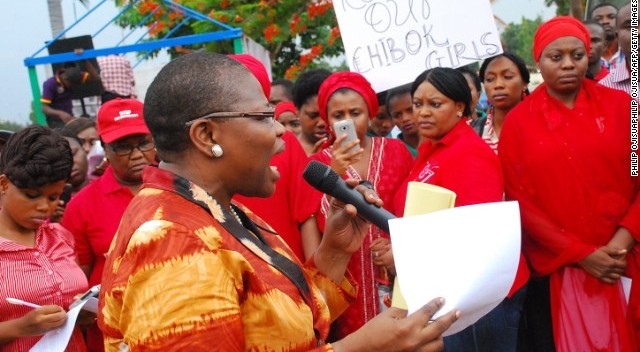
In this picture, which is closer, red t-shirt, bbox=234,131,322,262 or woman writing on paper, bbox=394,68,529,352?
woman writing on paper, bbox=394,68,529,352

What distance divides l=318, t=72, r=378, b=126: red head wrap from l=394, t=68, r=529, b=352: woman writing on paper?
0.95ft

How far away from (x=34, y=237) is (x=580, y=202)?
99.9 inches

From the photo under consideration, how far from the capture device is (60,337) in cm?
280

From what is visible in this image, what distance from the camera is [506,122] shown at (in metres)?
3.82

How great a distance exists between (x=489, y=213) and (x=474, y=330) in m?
2.15

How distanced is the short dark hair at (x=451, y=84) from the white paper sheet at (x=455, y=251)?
2.22 m

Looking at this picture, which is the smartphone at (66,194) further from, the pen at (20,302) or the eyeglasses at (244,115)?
the eyeglasses at (244,115)

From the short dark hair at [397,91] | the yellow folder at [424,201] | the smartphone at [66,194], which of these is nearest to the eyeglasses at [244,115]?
the yellow folder at [424,201]

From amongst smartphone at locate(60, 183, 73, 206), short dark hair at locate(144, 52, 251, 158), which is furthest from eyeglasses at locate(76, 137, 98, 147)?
short dark hair at locate(144, 52, 251, 158)

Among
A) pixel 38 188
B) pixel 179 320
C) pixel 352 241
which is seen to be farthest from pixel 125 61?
pixel 179 320

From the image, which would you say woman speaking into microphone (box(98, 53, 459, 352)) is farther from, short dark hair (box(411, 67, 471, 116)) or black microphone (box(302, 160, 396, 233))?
short dark hair (box(411, 67, 471, 116))

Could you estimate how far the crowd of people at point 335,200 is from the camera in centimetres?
176

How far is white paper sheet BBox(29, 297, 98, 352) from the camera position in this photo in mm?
2762

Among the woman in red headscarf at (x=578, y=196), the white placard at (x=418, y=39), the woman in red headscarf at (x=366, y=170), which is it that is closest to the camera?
the woman in red headscarf at (x=578, y=196)
